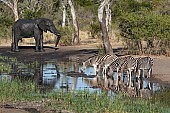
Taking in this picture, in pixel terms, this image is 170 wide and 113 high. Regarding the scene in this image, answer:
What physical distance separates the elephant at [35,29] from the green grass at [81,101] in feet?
56.4

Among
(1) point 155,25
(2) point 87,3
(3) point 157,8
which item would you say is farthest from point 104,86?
(3) point 157,8

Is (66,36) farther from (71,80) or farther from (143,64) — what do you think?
(71,80)

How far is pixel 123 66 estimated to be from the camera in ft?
64.0

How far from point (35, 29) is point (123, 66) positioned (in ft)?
46.2

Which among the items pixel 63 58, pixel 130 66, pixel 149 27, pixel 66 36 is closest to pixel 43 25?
pixel 63 58

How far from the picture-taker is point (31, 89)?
15180mm

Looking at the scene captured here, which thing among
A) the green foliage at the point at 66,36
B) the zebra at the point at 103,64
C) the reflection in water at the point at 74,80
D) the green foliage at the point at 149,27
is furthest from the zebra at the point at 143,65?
the green foliage at the point at 66,36

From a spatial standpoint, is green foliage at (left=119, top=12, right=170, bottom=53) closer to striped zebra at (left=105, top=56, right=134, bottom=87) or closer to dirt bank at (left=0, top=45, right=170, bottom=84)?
dirt bank at (left=0, top=45, right=170, bottom=84)

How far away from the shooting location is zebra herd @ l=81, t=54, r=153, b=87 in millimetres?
19312

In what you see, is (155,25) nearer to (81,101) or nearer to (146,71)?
(146,71)

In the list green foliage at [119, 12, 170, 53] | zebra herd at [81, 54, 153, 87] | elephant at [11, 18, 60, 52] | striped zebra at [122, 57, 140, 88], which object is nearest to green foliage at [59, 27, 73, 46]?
elephant at [11, 18, 60, 52]

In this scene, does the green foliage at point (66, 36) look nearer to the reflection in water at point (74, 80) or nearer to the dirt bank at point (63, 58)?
the dirt bank at point (63, 58)

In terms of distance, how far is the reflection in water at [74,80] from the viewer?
640 inches

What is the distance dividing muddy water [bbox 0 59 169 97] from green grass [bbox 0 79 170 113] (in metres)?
1.43
